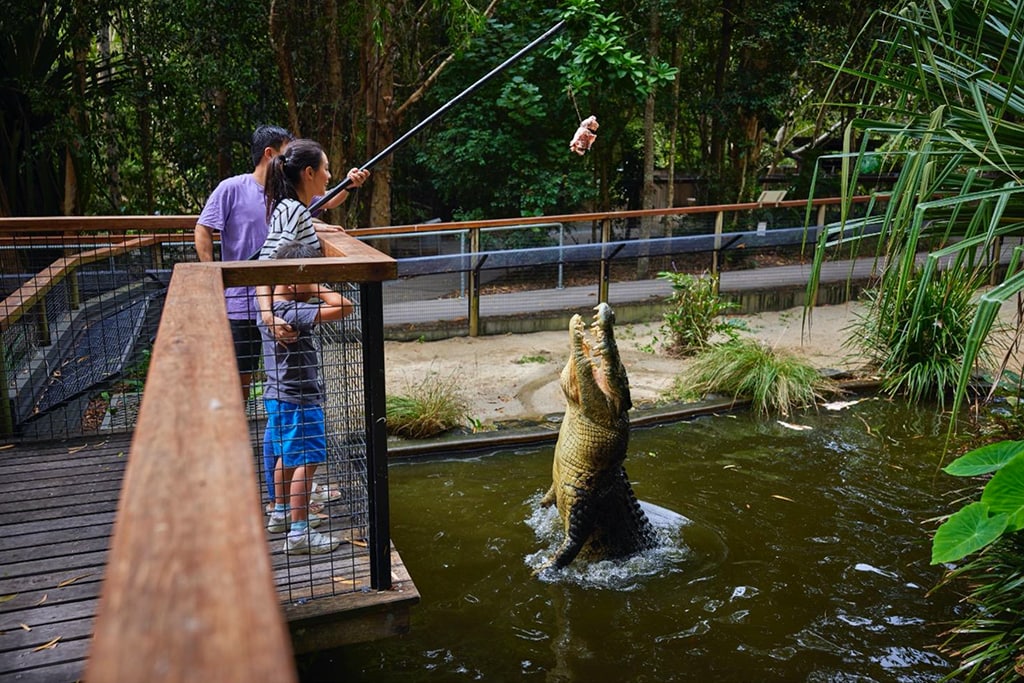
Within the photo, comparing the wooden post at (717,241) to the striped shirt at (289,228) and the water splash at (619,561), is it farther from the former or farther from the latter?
the striped shirt at (289,228)

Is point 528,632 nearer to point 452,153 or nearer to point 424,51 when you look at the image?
point 452,153

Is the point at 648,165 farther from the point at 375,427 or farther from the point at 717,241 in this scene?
the point at 375,427

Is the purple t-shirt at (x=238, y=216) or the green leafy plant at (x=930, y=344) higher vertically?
the purple t-shirt at (x=238, y=216)

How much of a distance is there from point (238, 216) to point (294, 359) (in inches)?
39.2

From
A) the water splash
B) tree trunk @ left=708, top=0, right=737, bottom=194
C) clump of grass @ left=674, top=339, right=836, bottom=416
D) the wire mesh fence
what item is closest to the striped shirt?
the wire mesh fence

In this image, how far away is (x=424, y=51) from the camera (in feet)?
37.2

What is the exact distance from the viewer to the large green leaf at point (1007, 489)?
103 inches

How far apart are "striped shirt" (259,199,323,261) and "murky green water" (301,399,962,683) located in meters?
1.67

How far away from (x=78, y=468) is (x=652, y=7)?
916 cm

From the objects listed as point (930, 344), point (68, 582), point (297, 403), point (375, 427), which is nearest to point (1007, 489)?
point (375, 427)

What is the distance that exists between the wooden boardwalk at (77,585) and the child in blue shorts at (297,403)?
0.30ft

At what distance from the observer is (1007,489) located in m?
2.62

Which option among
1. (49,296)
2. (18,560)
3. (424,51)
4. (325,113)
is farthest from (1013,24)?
(424,51)

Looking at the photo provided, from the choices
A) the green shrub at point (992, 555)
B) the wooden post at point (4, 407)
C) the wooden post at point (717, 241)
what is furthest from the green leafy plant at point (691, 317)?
the wooden post at point (4, 407)
